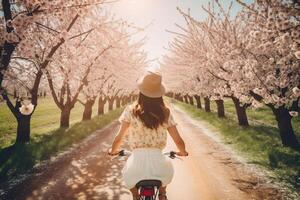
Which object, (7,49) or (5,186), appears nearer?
(5,186)

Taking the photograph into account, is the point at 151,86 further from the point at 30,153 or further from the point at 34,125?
the point at 34,125

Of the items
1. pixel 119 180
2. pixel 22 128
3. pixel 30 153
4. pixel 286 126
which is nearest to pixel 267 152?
pixel 286 126

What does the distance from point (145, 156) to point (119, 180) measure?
6113mm

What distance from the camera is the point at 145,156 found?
4.73 metres

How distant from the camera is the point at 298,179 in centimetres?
1031

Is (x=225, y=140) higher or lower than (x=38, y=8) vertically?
lower

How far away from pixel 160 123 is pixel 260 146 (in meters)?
11.6

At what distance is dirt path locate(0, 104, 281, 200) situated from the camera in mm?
8992

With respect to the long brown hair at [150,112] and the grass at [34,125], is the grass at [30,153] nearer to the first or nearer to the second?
the grass at [34,125]

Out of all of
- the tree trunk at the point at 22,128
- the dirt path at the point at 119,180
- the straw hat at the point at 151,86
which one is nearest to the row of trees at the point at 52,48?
the tree trunk at the point at 22,128

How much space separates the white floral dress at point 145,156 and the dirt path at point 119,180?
4.30 meters

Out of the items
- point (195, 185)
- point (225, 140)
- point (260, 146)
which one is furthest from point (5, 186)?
point (225, 140)

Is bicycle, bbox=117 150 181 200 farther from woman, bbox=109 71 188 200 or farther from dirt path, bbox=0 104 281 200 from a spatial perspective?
dirt path, bbox=0 104 281 200

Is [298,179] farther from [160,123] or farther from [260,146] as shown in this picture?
[160,123]
